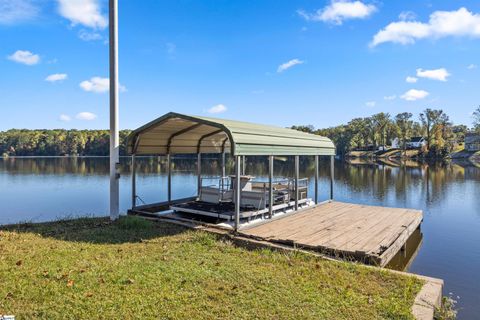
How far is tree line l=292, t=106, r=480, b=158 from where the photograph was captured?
6931 cm

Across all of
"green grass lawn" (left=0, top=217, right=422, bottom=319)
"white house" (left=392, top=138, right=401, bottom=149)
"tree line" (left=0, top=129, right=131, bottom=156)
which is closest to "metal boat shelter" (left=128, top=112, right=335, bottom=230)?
"green grass lawn" (left=0, top=217, right=422, bottom=319)

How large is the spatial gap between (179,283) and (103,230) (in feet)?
13.2

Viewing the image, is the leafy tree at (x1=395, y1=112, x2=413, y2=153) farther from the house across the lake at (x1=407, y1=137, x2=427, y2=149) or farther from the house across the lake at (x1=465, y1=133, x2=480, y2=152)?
the house across the lake at (x1=465, y1=133, x2=480, y2=152)

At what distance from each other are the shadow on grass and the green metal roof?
2.51 metres

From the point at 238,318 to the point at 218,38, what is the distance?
69.7ft

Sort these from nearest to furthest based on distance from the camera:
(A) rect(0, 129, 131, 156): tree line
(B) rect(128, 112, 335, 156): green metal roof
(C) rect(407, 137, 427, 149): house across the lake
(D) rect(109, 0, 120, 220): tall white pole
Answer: (B) rect(128, 112, 335, 156): green metal roof
(D) rect(109, 0, 120, 220): tall white pole
(C) rect(407, 137, 427, 149): house across the lake
(A) rect(0, 129, 131, 156): tree line

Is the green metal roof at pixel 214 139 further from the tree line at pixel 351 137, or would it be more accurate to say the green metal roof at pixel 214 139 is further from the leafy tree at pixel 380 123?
the leafy tree at pixel 380 123

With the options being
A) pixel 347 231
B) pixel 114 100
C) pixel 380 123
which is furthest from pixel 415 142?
pixel 114 100

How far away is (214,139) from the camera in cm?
1345

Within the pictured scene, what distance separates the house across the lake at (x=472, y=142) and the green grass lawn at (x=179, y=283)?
87375 millimetres

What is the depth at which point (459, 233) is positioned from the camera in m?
12.2

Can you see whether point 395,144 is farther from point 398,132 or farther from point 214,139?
point 214,139

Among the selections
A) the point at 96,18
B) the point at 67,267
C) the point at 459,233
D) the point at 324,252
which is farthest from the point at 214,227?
the point at 459,233

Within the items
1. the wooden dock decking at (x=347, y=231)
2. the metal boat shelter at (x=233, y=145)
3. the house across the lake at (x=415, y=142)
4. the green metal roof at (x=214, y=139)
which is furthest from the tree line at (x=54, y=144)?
the wooden dock decking at (x=347, y=231)
